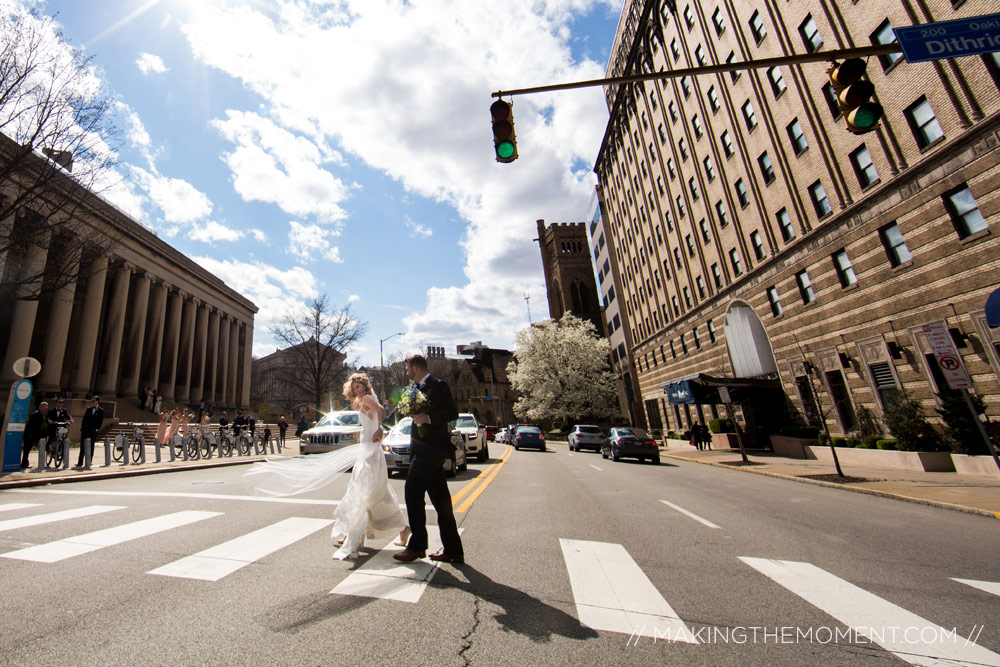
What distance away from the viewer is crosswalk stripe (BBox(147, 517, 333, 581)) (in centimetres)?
398

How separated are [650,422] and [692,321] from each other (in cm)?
1371

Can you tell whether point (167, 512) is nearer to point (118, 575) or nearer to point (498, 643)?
point (118, 575)

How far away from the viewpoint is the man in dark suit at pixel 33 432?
41.4 feet

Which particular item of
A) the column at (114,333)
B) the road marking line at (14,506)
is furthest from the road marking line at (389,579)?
the column at (114,333)

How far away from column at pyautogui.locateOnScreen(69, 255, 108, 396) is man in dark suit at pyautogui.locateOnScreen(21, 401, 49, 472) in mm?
21486

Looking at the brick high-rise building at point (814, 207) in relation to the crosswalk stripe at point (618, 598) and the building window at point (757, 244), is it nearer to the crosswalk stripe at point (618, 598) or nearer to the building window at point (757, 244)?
the building window at point (757, 244)

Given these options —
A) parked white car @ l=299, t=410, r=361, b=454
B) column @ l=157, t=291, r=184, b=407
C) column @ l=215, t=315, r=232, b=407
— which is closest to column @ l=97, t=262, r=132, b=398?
column @ l=157, t=291, r=184, b=407

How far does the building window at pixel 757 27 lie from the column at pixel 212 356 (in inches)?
2195

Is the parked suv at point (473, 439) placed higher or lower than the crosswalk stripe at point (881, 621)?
higher

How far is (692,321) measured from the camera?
30422mm

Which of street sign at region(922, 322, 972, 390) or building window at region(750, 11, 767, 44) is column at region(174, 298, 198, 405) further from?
street sign at region(922, 322, 972, 390)

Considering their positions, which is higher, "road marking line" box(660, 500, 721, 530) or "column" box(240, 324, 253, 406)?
"column" box(240, 324, 253, 406)

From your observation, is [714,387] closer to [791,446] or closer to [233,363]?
[791,446]

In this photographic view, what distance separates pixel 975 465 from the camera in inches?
450
